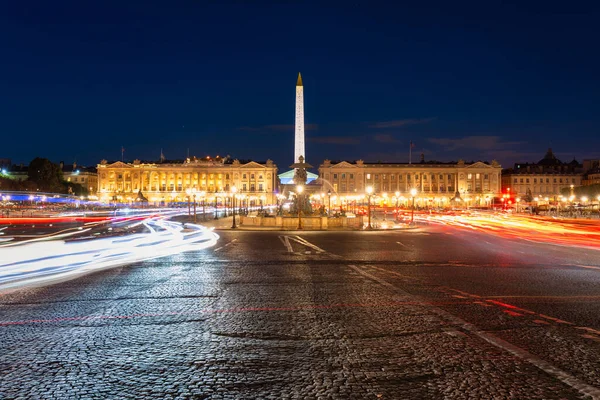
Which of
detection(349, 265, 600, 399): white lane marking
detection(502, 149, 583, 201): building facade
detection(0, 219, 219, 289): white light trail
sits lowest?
detection(349, 265, 600, 399): white lane marking

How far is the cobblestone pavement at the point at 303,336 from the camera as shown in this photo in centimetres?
584

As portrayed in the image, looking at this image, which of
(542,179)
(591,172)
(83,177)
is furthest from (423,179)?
(83,177)

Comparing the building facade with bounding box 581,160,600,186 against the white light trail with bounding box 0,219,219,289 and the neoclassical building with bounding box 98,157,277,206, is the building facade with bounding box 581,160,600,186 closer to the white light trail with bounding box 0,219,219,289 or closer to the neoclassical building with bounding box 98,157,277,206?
the neoclassical building with bounding box 98,157,277,206

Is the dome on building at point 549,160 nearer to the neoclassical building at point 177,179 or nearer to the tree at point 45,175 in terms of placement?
the neoclassical building at point 177,179

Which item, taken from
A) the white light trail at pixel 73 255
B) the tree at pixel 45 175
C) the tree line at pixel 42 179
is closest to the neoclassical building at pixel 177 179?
the tree line at pixel 42 179

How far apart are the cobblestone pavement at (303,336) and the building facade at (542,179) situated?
487ft

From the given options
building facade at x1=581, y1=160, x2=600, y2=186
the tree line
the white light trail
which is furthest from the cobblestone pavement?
building facade at x1=581, y1=160, x2=600, y2=186

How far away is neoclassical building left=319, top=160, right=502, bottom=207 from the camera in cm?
14950

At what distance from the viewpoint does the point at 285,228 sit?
38.6 meters

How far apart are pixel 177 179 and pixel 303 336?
156 meters

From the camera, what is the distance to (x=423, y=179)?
152m

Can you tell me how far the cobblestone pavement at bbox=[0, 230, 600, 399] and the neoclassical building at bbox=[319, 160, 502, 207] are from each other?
444ft

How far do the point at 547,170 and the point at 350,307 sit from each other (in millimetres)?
162103

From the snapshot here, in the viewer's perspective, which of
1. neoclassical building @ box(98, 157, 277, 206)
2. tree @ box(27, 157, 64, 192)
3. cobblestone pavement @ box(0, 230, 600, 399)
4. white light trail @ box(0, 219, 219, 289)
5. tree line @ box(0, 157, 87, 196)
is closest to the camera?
cobblestone pavement @ box(0, 230, 600, 399)
